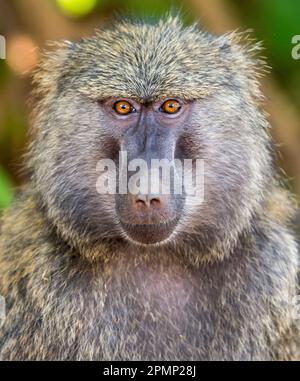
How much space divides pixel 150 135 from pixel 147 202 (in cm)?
30

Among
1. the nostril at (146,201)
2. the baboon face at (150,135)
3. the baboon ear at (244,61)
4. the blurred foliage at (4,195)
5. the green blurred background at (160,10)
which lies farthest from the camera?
the green blurred background at (160,10)

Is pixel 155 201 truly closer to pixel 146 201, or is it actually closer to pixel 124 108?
pixel 146 201

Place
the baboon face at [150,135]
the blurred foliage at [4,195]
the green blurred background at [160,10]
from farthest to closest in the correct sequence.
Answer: the green blurred background at [160,10]
the blurred foliage at [4,195]
the baboon face at [150,135]

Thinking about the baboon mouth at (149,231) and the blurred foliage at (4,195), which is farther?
the blurred foliage at (4,195)

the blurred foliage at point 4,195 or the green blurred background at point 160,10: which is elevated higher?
the green blurred background at point 160,10

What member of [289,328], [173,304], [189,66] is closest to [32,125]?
[189,66]

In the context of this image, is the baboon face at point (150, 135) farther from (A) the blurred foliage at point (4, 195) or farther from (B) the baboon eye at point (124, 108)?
(A) the blurred foliage at point (4, 195)

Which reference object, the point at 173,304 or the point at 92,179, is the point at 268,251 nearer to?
the point at 173,304

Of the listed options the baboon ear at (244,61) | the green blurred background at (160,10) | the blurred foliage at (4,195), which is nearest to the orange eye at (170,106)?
the baboon ear at (244,61)

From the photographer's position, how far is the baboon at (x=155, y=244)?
3.38 meters

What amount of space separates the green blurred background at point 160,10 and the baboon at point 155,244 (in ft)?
7.63

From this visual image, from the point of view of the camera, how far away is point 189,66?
11.3 feet

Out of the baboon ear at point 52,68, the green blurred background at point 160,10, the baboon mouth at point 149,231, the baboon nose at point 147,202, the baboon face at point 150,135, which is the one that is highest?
the green blurred background at point 160,10

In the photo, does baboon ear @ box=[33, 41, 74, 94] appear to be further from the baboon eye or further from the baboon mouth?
the baboon mouth
